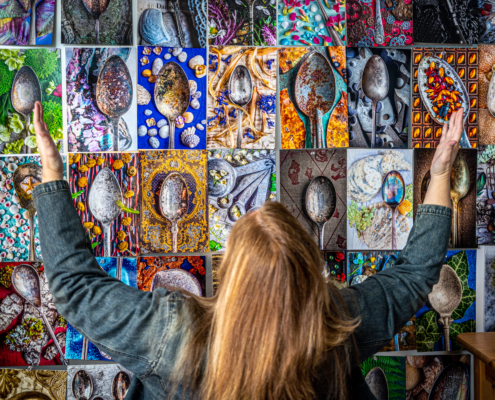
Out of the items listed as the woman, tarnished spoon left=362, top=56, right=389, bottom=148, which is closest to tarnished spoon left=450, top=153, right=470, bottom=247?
tarnished spoon left=362, top=56, right=389, bottom=148

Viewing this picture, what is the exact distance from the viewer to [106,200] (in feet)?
4.11

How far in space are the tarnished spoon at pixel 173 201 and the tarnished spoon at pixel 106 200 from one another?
0.49ft

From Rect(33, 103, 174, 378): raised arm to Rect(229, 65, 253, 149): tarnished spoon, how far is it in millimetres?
726

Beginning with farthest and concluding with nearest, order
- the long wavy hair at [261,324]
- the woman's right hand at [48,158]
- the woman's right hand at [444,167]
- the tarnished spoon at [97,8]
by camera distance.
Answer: the tarnished spoon at [97,8] < the woman's right hand at [444,167] < the woman's right hand at [48,158] < the long wavy hair at [261,324]

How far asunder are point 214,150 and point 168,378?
809 millimetres

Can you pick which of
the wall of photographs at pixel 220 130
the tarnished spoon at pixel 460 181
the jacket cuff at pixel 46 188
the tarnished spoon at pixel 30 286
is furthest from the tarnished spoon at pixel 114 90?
the tarnished spoon at pixel 460 181

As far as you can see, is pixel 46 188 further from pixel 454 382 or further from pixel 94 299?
pixel 454 382

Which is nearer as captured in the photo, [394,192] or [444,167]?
[444,167]

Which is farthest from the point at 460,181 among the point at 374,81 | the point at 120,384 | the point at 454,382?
the point at 120,384

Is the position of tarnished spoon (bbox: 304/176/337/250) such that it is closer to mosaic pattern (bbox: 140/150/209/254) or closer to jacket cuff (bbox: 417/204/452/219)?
mosaic pattern (bbox: 140/150/209/254)

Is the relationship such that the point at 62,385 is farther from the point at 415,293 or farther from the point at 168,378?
the point at 415,293

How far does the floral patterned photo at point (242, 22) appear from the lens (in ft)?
4.12

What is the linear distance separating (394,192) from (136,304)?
3.28ft

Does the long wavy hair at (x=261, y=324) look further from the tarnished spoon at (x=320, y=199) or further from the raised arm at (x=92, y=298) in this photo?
the tarnished spoon at (x=320, y=199)
